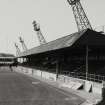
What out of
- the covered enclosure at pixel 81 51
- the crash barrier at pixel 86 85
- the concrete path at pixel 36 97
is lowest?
the concrete path at pixel 36 97

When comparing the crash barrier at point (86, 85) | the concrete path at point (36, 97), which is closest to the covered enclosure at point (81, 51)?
the crash barrier at point (86, 85)

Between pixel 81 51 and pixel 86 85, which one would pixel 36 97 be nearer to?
pixel 86 85

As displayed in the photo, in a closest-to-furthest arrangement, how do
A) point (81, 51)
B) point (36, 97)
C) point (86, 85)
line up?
point (36, 97) → point (86, 85) → point (81, 51)

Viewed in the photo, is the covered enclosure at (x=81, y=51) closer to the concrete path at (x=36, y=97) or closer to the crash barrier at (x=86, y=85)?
the crash barrier at (x=86, y=85)

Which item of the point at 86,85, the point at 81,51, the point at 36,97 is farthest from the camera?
the point at 81,51

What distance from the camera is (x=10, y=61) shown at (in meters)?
136

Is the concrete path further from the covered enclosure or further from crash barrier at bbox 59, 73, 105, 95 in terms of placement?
the covered enclosure

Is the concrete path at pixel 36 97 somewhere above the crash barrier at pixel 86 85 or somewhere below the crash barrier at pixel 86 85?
below

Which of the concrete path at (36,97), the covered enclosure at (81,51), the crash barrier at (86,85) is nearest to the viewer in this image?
the concrete path at (36,97)

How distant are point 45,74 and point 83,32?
2085cm

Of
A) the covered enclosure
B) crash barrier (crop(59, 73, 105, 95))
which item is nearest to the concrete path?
crash barrier (crop(59, 73, 105, 95))

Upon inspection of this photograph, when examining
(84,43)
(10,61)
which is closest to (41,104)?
(84,43)

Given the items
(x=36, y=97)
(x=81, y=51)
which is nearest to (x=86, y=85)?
(x=36, y=97)

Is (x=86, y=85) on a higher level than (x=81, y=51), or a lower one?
lower
